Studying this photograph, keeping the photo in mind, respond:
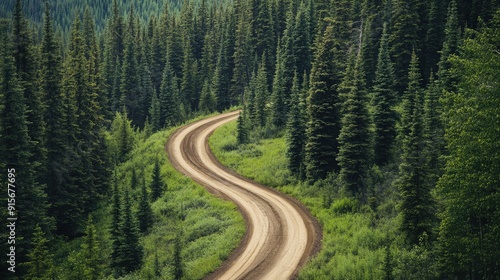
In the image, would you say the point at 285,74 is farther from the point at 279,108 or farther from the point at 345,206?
the point at 345,206

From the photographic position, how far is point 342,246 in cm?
2378

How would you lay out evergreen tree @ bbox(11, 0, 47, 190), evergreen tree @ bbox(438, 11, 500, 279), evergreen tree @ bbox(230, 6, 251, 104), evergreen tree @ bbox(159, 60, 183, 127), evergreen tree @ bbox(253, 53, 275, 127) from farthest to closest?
evergreen tree @ bbox(230, 6, 251, 104) → evergreen tree @ bbox(159, 60, 183, 127) → evergreen tree @ bbox(253, 53, 275, 127) → evergreen tree @ bbox(11, 0, 47, 190) → evergreen tree @ bbox(438, 11, 500, 279)

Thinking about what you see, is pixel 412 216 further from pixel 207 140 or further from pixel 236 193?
pixel 207 140

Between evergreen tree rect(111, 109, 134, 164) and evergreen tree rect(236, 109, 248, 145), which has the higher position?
evergreen tree rect(236, 109, 248, 145)

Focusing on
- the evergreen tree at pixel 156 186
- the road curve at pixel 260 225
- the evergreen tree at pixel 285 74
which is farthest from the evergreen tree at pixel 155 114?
the evergreen tree at pixel 156 186

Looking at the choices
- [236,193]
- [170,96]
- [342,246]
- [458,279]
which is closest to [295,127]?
[236,193]

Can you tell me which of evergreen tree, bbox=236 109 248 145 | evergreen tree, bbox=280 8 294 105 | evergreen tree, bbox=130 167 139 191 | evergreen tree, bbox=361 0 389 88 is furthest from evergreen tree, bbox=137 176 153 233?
evergreen tree, bbox=361 0 389 88

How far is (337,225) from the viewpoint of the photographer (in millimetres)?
26734

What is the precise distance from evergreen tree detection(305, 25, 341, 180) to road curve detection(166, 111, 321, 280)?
13.3 ft

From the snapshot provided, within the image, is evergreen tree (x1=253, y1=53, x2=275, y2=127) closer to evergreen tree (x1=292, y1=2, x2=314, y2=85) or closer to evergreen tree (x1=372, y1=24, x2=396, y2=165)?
evergreen tree (x1=292, y1=2, x2=314, y2=85)

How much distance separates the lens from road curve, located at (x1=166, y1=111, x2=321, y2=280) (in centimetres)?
2303

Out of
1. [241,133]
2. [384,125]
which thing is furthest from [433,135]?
[241,133]

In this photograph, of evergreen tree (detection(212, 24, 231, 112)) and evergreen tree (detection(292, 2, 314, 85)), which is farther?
evergreen tree (detection(212, 24, 231, 112))

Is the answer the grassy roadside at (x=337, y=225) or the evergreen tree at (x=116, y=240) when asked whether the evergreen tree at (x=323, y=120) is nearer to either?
the grassy roadside at (x=337, y=225)
